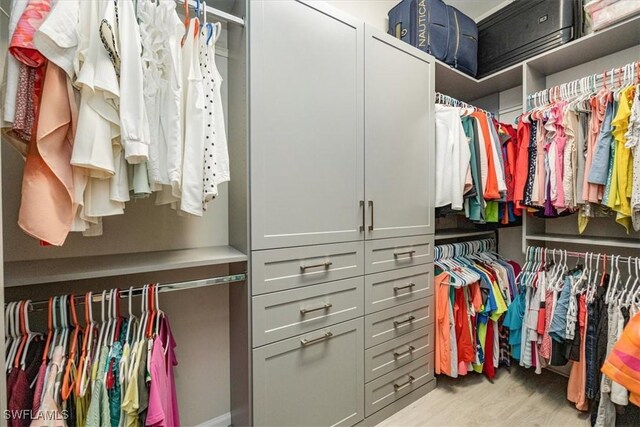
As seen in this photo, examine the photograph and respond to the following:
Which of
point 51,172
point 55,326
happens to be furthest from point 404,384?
point 51,172

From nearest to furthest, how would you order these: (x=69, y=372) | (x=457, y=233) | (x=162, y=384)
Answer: (x=69, y=372) < (x=162, y=384) < (x=457, y=233)

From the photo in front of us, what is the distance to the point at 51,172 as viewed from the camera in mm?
841

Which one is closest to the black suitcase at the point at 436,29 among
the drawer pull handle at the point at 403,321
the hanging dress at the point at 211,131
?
the hanging dress at the point at 211,131

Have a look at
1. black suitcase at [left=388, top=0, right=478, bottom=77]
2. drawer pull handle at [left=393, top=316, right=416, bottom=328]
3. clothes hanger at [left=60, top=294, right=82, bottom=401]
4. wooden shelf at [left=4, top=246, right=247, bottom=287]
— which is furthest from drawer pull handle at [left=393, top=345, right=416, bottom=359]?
black suitcase at [left=388, top=0, right=478, bottom=77]

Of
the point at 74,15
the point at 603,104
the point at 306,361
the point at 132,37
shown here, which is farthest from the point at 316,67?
the point at 603,104

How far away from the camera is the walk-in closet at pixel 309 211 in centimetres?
88

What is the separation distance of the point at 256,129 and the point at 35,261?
0.96 m

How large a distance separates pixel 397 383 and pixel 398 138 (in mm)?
1408

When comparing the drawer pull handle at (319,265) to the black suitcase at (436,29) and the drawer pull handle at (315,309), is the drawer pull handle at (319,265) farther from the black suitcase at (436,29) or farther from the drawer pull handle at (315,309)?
the black suitcase at (436,29)

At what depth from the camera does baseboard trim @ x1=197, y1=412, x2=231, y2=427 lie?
151cm

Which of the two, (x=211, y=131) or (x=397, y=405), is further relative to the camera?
(x=397, y=405)

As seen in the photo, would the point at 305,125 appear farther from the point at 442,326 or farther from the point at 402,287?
the point at 442,326

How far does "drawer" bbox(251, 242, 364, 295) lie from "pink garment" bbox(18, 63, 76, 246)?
2.03ft

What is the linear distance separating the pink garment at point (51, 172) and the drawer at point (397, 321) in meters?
1.34
